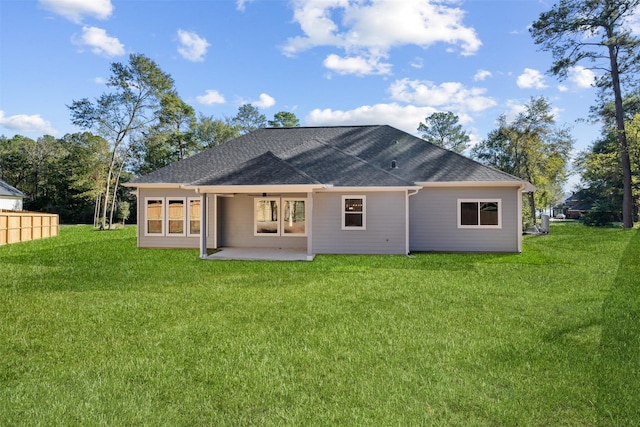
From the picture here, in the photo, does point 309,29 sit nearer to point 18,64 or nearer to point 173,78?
point 18,64

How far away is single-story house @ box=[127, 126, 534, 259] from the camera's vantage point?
40.7 ft

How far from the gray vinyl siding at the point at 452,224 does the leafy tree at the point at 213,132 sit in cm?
2797

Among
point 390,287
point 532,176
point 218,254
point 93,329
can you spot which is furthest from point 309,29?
point 532,176

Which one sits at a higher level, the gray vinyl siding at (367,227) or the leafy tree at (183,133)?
the leafy tree at (183,133)

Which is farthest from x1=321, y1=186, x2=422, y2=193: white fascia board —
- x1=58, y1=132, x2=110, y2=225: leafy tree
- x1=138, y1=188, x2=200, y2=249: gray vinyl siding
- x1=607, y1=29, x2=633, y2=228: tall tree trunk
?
x1=58, y1=132, x2=110, y2=225: leafy tree

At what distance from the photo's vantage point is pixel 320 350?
4098 millimetres

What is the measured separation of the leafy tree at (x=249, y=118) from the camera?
42125 mm

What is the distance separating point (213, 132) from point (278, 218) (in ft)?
88.5

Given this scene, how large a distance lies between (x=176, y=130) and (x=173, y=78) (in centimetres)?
706

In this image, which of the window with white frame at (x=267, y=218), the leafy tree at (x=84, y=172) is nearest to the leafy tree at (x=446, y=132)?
the window with white frame at (x=267, y=218)

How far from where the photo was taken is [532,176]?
87.8 feet

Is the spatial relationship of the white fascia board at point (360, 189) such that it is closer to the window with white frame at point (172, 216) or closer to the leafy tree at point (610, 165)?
the window with white frame at point (172, 216)

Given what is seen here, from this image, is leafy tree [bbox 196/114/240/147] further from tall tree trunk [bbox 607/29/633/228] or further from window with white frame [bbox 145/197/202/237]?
tall tree trunk [bbox 607/29/633/228]

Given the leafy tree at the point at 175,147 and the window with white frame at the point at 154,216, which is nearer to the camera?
the window with white frame at the point at 154,216
